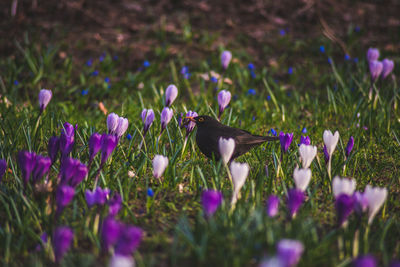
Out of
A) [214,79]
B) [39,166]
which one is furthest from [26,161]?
[214,79]

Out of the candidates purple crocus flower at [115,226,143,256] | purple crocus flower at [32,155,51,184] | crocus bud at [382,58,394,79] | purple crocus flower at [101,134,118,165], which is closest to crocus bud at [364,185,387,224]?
purple crocus flower at [115,226,143,256]

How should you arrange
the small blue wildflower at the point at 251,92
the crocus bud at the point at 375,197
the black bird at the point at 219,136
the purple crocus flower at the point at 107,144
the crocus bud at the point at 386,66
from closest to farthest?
the crocus bud at the point at 375,197 → the purple crocus flower at the point at 107,144 → the black bird at the point at 219,136 → the crocus bud at the point at 386,66 → the small blue wildflower at the point at 251,92

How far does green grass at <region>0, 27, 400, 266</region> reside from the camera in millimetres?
1967

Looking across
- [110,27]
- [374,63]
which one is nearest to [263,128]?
[374,63]

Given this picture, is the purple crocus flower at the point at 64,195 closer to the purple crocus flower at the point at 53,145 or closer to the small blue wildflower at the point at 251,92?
the purple crocus flower at the point at 53,145

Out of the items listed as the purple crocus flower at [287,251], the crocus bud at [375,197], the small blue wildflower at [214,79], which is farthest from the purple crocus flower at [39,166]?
the small blue wildflower at [214,79]

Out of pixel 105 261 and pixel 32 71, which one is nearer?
pixel 105 261

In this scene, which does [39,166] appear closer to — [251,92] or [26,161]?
[26,161]

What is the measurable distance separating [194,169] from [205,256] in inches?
45.1

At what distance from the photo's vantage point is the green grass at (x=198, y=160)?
1.97 m

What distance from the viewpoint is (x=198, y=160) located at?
125 inches

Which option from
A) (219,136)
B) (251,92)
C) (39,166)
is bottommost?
(251,92)

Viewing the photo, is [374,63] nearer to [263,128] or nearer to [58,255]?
[263,128]

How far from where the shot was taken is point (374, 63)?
3939mm
